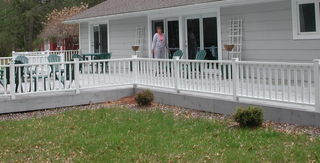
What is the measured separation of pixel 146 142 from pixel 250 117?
1.93 meters

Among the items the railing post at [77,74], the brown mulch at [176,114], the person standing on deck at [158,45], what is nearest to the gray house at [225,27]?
the person standing on deck at [158,45]

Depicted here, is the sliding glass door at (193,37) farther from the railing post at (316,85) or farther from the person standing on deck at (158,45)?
the railing post at (316,85)

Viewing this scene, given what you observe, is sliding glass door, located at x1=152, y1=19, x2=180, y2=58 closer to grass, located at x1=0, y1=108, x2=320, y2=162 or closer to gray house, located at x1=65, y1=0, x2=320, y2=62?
gray house, located at x1=65, y1=0, x2=320, y2=62

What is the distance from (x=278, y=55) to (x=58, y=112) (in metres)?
6.07

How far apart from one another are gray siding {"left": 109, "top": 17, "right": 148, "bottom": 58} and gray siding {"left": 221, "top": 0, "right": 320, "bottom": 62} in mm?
5263

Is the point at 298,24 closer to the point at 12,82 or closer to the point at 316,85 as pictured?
the point at 316,85

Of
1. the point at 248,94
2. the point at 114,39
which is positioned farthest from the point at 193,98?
the point at 114,39

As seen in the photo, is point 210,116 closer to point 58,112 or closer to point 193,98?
point 193,98

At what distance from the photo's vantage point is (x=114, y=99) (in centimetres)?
1216

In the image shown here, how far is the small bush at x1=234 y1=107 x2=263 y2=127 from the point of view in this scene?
7.59m

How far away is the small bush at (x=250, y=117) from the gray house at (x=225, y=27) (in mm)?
4073

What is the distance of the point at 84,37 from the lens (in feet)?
73.8

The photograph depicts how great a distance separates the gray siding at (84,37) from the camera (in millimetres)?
22141

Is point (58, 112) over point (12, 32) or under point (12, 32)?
under
